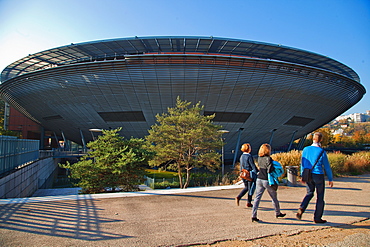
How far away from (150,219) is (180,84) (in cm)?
2215

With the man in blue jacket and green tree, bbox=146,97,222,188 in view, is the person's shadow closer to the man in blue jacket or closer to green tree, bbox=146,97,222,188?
the man in blue jacket

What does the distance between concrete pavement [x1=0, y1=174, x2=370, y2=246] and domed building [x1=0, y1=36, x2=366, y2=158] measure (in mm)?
18954

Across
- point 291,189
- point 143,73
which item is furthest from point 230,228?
point 143,73

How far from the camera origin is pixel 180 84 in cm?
2678

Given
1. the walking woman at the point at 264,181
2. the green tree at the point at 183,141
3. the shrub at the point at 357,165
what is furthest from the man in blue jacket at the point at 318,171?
the shrub at the point at 357,165

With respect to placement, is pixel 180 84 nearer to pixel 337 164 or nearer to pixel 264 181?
pixel 337 164

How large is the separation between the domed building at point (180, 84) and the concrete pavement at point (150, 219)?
746 inches

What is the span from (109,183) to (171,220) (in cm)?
769

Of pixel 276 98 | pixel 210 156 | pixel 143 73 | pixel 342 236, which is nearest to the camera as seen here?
pixel 342 236

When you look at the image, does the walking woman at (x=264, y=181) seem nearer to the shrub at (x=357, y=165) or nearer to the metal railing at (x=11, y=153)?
the metal railing at (x=11, y=153)

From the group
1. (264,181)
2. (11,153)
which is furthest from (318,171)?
(11,153)

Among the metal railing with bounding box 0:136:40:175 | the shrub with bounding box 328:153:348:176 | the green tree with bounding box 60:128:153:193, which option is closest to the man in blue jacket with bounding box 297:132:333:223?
the green tree with bounding box 60:128:153:193

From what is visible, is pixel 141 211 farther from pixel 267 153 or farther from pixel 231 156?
pixel 231 156

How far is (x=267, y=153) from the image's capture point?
5.61 meters
